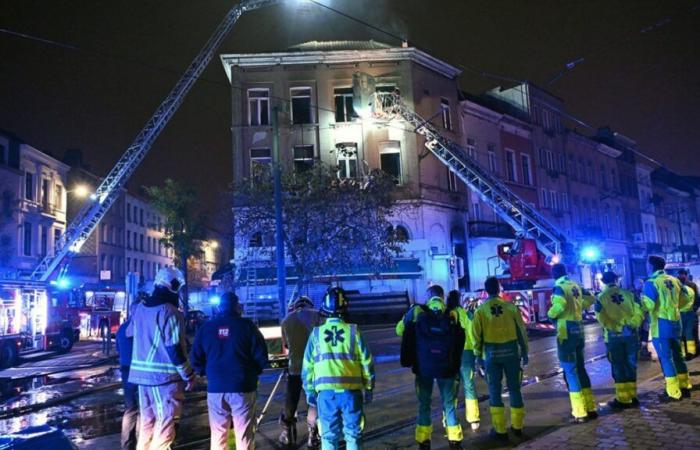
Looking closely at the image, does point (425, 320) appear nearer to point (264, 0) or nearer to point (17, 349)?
point (17, 349)

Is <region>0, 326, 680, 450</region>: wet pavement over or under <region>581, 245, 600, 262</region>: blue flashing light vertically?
under

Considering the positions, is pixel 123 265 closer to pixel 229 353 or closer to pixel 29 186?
pixel 29 186

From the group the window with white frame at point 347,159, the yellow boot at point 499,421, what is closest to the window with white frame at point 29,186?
the window with white frame at point 347,159

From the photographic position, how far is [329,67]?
31922mm

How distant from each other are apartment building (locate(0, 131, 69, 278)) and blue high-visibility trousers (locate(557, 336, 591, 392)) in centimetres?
3577

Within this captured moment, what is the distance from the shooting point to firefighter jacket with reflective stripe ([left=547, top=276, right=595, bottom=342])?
7.33 m

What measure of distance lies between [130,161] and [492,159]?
22175mm

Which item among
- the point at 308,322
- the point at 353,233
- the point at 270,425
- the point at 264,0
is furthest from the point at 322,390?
the point at 264,0

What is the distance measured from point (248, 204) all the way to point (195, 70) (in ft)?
52.6

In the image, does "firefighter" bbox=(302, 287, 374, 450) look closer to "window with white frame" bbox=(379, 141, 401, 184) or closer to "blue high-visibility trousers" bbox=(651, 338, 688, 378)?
"blue high-visibility trousers" bbox=(651, 338, 688, 378)

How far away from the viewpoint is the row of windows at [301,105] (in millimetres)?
31562

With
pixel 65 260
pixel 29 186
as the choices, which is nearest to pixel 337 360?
pixel 65 260

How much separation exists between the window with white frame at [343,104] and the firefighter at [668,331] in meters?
24.8

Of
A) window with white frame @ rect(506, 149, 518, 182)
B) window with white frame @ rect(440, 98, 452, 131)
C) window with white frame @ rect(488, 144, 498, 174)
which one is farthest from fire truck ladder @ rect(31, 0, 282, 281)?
window with white frame @ rect(506, 149, 518, 182)
